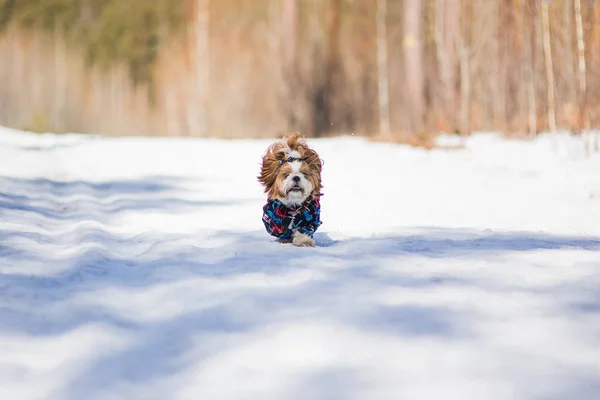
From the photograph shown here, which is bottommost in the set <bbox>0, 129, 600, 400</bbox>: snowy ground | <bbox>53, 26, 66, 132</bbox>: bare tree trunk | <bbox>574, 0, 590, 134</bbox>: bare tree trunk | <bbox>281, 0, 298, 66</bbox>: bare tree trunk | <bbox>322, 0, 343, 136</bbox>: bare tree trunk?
<bbox>0, 129, 600, 400</bbox>: snowy ground

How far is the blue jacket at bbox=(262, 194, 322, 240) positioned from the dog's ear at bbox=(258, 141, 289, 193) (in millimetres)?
182

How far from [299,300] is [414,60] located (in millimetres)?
15597

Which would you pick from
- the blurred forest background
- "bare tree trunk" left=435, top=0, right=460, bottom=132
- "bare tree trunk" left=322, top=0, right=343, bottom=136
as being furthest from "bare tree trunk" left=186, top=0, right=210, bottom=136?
"bare tree trunk" left=435, top=0, right=460, bottom=132

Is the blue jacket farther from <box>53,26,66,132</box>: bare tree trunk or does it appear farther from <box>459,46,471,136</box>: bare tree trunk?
<box>53,26,66,132</box>: bare tree trunk

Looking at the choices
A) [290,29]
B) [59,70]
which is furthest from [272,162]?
[59,70]

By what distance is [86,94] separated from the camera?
4444 cm

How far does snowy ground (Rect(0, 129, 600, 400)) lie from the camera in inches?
Result: 111

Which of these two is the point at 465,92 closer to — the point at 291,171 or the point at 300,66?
the point at 300,66

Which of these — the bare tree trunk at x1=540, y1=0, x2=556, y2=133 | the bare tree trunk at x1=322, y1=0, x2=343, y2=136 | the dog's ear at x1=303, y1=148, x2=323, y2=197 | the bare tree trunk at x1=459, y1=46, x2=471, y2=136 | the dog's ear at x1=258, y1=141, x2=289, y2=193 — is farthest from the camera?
the bare tree trunk at x1=322, y1=0, x2=343, y2=136

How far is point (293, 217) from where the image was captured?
5.67m

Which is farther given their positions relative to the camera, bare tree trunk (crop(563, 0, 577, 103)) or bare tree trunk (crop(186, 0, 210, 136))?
bare tree trunk (crop(186, 0, 210, 136))

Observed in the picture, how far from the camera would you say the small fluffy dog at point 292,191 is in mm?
5500

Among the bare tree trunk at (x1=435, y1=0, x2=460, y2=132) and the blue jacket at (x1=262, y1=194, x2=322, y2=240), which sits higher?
the bare tree trunk at (x1=435, y1=0, x2=460, y2=132)

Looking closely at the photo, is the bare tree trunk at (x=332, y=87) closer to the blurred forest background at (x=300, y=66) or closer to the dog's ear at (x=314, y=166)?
the blurred forest background at (x=300, y=66)
